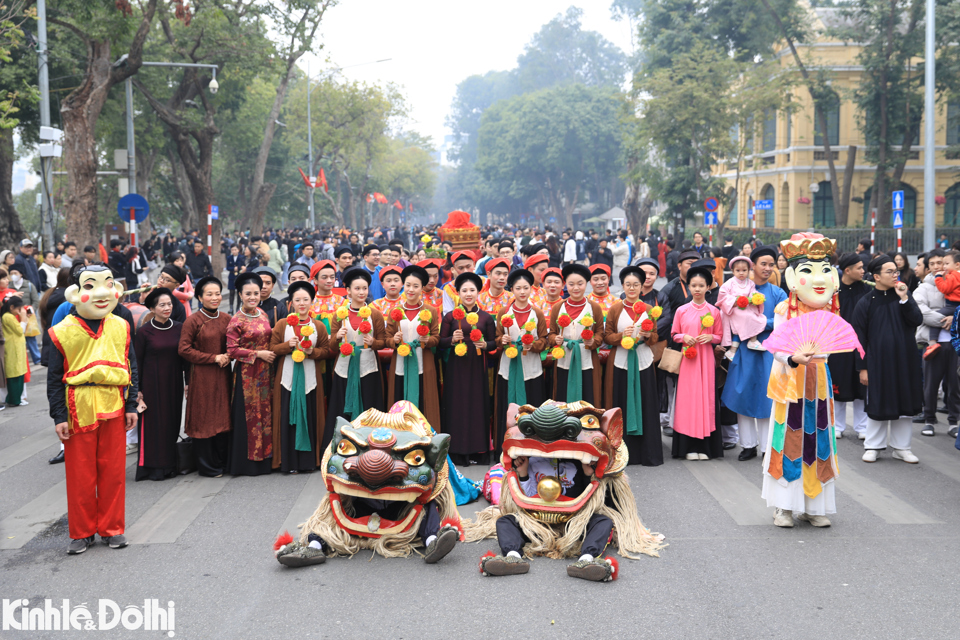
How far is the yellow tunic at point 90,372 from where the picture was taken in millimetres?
5988

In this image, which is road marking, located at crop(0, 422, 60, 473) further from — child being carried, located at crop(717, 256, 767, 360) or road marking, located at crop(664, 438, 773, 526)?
child being carried, located at crop(717, 256, 767, 360)

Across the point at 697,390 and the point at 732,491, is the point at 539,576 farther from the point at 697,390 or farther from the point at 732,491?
the point at 697,390

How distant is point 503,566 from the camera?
216 inches

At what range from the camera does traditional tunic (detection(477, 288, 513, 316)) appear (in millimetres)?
8523

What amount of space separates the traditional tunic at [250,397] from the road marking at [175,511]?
275 millimetres

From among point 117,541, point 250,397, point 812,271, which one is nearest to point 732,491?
point 812,271

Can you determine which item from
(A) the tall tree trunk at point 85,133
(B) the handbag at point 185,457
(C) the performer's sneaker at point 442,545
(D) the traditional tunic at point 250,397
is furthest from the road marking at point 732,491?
(A) the tall tree trunk at point 85,133

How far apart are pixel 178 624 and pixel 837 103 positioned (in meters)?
33.7

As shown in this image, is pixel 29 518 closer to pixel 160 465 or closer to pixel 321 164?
pixel 160 465

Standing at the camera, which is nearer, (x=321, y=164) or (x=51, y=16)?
(x=51, y=16)

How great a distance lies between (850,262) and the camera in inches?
354

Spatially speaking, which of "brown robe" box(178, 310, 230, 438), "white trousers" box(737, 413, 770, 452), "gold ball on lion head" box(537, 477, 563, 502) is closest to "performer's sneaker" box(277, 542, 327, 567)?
"gold ball on lion head" box(537, 477, 563, 502)

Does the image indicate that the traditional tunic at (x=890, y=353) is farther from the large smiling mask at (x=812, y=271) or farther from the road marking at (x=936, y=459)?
the large smiling mask at (x=812, y=271)

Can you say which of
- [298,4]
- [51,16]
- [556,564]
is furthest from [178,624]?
[298,4]
